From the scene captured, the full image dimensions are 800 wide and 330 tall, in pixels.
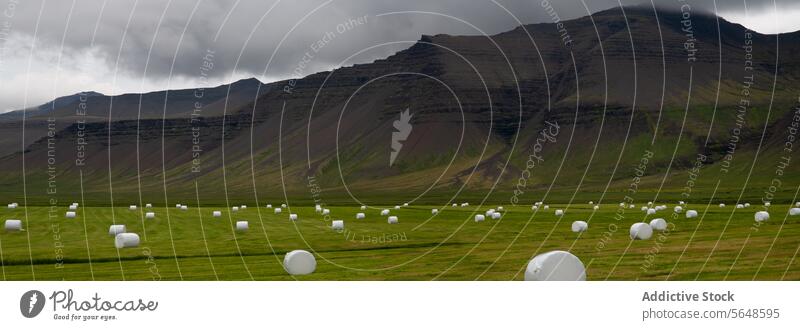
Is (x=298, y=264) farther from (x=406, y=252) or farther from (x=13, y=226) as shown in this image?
(x=13, y=226)

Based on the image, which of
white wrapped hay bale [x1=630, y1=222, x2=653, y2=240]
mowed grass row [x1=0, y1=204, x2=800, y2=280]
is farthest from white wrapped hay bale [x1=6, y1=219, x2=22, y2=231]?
white wrapped hay bale [x1=630, y1=222, x2=653, y2=240]

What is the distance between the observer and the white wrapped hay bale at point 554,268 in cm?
2614

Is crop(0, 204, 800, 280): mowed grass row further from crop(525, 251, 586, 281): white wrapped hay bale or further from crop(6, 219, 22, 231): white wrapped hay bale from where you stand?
crop(525, 251, 586, 281): white wrapped hay bale

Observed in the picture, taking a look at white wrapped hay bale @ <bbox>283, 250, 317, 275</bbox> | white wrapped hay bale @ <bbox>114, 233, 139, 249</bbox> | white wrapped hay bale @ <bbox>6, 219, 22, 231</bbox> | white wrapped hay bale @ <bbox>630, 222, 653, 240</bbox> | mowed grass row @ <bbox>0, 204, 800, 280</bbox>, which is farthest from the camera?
white wrapped hay bale @ <bbox>6, 219, 22, 231</bbox>

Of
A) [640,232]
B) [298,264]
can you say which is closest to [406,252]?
[298,264]

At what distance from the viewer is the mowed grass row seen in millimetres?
34344

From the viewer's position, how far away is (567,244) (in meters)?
48.4

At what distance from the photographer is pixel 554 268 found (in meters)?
26.4

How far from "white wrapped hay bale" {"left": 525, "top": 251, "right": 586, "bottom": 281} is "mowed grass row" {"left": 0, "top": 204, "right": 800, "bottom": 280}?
16.9ft

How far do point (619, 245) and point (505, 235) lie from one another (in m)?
13.6
